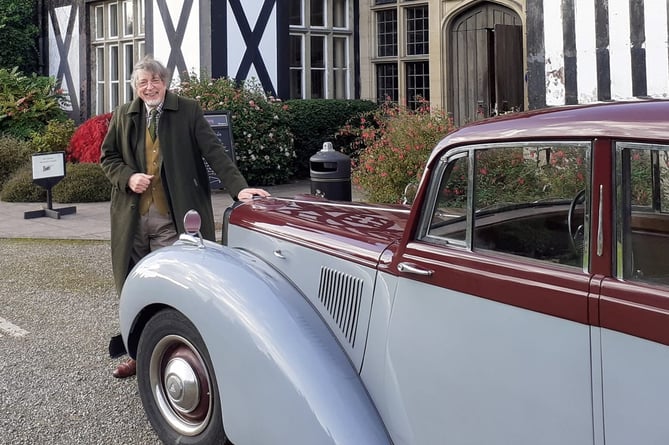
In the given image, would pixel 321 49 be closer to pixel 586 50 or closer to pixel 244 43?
pixel 244 43

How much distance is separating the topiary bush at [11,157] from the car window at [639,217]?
1245 centimetres

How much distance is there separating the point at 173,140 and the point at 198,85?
8.44 m

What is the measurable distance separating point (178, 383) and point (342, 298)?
89cm

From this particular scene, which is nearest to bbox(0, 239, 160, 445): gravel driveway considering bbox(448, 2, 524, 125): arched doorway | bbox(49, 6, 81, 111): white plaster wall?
bbox(448, 2, 524, 125): arched doorway

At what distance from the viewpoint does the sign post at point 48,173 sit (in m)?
10.3

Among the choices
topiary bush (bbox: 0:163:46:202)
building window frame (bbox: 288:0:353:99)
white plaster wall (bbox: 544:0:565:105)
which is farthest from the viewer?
building window frame (bbox: 288:0:353:99)

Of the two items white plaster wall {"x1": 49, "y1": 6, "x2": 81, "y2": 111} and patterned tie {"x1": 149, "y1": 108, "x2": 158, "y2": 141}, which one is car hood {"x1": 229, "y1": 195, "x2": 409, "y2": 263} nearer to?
patterned tie {"x1": 149, "y1": 108, "x2": 158, "y2": 141}

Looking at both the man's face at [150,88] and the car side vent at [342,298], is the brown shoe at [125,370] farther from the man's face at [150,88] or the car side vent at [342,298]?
the car side vent at [342,298]

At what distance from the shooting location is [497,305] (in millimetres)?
2357

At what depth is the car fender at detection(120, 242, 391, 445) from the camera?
2.78 m

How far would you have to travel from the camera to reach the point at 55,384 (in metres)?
4.56

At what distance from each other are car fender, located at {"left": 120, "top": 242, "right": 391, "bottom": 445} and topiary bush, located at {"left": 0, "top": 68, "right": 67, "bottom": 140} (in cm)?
1258

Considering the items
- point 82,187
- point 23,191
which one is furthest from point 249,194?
point 23,191

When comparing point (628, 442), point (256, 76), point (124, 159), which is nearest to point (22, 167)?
point (256, 76)
